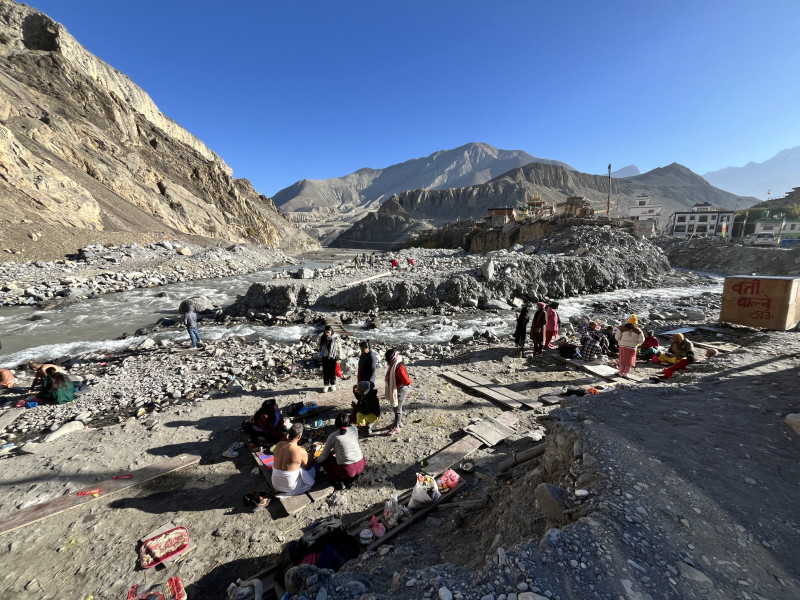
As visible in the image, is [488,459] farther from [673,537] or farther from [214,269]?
[214,269]

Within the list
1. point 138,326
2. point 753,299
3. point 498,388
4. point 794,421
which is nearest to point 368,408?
point 498,388

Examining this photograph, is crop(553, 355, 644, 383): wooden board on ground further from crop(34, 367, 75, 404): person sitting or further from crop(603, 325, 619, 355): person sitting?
crop(34, 367, 75, 404): person sitting

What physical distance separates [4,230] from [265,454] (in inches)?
1129

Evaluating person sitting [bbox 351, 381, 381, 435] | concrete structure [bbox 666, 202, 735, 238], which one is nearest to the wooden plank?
person sitting [bbox 351, 381, 381, 435]

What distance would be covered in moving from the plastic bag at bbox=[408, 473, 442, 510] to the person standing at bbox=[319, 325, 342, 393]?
11.4 feet

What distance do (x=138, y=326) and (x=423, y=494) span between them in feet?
46.0

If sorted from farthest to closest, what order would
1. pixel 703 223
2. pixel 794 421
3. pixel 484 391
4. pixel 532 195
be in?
pixel 532 195 → pixel 703 223 → pixel 484 391 → pixel 794 421

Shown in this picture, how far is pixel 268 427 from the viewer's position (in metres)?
5.32

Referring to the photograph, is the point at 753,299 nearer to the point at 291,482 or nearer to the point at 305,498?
the point at 305,498

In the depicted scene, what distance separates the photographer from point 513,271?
17234mm

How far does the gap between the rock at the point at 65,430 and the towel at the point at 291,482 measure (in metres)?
4.60

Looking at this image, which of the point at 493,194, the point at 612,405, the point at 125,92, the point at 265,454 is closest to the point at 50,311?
the point at 265,454

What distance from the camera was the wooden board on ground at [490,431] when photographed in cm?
531

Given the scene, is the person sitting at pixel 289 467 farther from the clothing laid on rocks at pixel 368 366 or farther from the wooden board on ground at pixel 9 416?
the wooden board on ground at pixel 9 416
